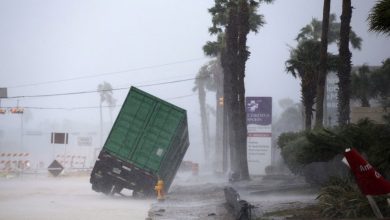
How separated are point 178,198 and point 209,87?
238 ft

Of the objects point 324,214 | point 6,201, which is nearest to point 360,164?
point 324,214

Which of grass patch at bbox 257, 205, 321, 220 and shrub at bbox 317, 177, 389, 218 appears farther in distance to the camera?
grass patch at bbox 257, 205, 321, 220

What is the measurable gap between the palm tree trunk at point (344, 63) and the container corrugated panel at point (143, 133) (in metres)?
9.27

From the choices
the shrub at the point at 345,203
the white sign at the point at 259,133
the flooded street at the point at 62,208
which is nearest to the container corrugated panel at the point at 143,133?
the flooded street at the point at 62,208

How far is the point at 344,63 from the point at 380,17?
17570 millimetres

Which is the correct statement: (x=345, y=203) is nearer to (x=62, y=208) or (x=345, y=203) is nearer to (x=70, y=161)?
(x=62, y=208)

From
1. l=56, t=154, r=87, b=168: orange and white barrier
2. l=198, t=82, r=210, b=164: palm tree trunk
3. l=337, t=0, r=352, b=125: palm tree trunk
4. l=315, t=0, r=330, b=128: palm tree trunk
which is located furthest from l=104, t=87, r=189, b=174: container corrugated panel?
l=198, t=82, r=210, b=164: palm tree trunk

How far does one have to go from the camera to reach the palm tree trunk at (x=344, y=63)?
27203 millimetres

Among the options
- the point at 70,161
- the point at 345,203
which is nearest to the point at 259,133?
the point at 345,203

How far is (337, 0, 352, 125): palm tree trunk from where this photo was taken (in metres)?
27.2

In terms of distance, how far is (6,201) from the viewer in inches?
758

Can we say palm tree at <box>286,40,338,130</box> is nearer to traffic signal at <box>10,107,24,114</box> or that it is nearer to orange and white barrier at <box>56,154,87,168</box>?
orange and white barrier at <box>56,154,87,168</box>

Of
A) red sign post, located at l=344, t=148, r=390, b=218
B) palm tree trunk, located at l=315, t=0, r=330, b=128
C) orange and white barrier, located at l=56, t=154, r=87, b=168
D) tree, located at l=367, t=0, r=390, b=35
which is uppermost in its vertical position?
palm tree trunk, located at l=315, t=0, r=330, b=128

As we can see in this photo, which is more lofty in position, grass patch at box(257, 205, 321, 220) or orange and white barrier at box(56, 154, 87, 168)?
orange and white barrier at box(56, 154, 87, 168)
